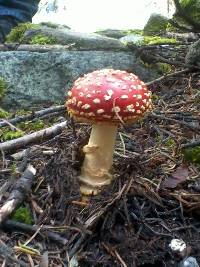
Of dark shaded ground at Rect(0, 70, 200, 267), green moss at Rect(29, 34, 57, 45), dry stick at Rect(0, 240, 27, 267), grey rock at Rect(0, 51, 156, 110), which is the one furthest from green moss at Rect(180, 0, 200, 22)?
dry stick at Rect(0, 240, 27, 267)

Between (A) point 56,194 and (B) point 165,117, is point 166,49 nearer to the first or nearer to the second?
(B) point 165,117

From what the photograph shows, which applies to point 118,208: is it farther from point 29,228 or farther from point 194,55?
point 194,55

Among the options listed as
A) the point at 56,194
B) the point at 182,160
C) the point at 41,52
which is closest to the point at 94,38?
the point at 41,52

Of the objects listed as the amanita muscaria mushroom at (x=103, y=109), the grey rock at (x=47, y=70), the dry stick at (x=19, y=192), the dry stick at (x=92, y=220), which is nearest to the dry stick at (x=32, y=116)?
the grey rock at (x=47, y=70)

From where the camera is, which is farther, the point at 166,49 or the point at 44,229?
the point at 166,49

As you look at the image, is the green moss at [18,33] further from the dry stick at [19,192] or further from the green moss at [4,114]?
the dry stick at [19,192]

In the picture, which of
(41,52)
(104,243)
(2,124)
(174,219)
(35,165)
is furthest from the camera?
(41,52)
